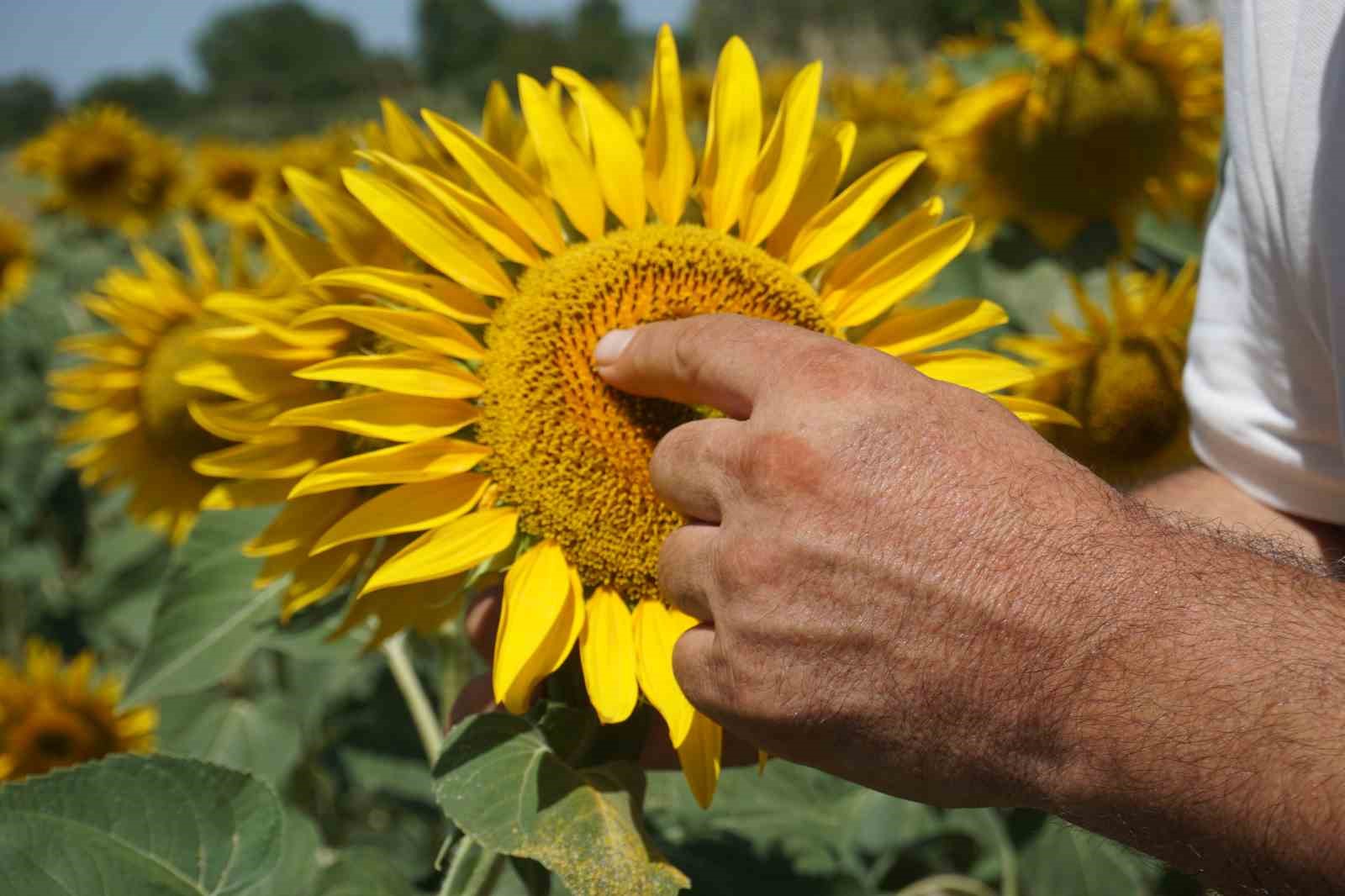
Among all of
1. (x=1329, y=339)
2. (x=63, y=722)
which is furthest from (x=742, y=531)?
(x=63, y=722)

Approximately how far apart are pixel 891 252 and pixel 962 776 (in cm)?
56

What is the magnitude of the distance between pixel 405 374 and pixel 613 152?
1.06ft

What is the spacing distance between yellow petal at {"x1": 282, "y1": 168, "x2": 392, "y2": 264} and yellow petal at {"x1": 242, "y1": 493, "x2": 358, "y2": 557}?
27cm

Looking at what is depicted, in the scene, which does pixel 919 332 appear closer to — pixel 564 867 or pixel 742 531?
pixel 742 531

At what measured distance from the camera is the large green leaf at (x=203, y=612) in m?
1.51

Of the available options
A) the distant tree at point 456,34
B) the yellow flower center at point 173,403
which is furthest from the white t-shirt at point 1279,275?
the distant tree at point 456,34

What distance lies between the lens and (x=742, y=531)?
102 cm

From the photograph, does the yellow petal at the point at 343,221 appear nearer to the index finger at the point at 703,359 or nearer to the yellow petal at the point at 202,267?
the index finger at the point at 703,359

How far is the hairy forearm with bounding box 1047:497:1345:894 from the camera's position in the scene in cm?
90

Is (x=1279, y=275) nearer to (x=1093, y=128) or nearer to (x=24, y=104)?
(x=1093, y=128)

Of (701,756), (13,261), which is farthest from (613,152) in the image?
(13,261)

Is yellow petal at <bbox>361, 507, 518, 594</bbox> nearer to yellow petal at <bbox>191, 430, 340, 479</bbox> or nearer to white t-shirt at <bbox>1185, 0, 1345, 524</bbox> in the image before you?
yellow petal at <bbox>191, 430, 340, 479</bbox>

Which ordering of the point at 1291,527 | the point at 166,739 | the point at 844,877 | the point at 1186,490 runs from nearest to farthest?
1. the point at 1291,527
2. the point at 1186,490
3. the point at 844,877
4. the point at 166,739

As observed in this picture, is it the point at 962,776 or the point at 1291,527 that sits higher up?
the point at 962,776
